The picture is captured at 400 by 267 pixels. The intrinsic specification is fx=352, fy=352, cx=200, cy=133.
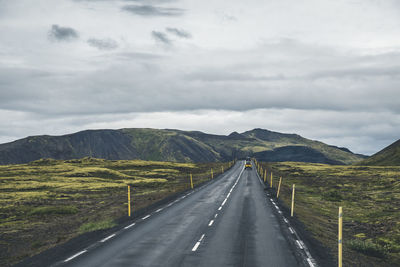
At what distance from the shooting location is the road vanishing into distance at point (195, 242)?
12.1 m

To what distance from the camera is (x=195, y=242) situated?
14977 mm

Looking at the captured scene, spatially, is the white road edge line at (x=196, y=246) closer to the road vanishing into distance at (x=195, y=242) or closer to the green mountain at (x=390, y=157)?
the road vanishing into distance at (x=195, y=242)

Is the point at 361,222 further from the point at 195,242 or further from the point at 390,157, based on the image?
the point at 390,157

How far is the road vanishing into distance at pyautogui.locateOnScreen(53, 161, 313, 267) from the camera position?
12086 mm

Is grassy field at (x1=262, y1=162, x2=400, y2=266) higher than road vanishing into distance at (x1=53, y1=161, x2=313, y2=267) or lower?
lower

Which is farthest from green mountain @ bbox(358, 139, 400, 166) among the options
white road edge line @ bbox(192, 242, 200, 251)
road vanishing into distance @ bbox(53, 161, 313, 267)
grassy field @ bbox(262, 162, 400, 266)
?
white road edge line @ bbox(192, 242, 200, 251)

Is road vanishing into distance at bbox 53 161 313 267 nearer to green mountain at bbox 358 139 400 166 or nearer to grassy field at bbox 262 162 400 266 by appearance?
grassy field at bbox 262 162 400 266

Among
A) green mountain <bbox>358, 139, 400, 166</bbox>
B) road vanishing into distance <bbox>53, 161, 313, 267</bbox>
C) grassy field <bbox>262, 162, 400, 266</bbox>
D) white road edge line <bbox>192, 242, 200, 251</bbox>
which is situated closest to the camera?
road vanishing into distance <bbox>53, 161, 313, 267</bbox>

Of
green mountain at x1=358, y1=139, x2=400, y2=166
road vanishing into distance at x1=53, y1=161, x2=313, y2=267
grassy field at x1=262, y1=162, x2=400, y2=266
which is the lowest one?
grassy field at x1=262, y1=162, x2=400, y2=266

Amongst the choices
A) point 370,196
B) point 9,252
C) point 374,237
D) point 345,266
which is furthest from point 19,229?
point 370,196

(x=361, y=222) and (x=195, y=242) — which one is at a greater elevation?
(x=195, y=242)

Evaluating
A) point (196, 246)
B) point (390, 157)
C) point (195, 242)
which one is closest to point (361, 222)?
point (195, 242)

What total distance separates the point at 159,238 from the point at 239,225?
5244 mm

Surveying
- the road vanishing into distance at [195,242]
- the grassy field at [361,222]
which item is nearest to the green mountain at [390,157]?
the grassy field at [361,222]
